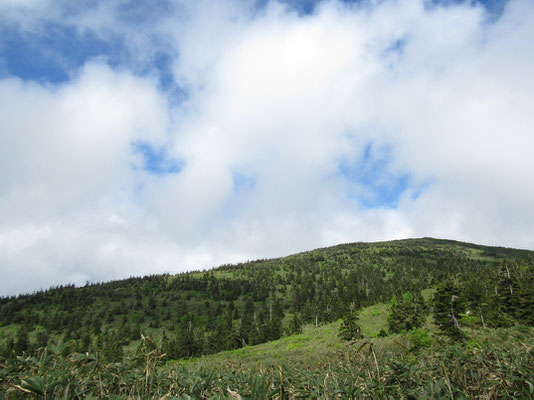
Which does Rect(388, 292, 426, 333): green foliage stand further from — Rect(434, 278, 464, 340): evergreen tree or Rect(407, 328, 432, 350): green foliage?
Rect(407, 328, 432, 350): green foliage

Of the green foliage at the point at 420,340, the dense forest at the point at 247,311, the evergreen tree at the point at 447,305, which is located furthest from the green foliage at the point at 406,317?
the green foliage at the point at 420,340

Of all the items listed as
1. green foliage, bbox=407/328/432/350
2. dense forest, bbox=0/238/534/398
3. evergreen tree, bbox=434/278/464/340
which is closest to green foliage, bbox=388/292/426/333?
dense forest, bbox=0/238/534/398

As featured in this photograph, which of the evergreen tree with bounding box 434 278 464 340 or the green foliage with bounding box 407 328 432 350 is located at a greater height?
the evergreen tree with bounding box 434 278 464 340

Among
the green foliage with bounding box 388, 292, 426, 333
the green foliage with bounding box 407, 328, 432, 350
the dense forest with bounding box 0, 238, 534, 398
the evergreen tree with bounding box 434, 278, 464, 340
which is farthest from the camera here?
the green foliage with bounding box 388, 292, 426, 333

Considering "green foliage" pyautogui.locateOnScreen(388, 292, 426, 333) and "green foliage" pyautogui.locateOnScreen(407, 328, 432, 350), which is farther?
"green foliage" pyautogui.locateOnScreen(388, 292, 426, 333)

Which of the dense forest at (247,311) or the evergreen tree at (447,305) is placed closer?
the dense forest at (247,311)

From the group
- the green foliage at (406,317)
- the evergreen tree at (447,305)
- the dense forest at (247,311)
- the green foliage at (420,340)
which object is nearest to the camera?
the green foliage at (420,340)

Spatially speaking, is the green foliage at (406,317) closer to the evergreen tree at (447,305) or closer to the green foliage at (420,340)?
the evergreen tree at (447,305)

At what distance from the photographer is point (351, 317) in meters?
57.1

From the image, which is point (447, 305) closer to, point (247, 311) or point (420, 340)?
point (420, 340)

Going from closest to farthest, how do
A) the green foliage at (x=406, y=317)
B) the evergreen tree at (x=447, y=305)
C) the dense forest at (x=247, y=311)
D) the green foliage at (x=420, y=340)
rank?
the green foliage at (x=420, y=340)
the dense forest at (x=247, y=311)
the evergreen tree at (x=447, y=305)
the green foliage at (x=406, y=317)

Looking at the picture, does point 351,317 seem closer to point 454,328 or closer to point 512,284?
point 454,328

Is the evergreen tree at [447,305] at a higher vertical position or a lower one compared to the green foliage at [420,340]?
higher

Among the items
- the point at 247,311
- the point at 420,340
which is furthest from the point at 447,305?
the point at 247,311
